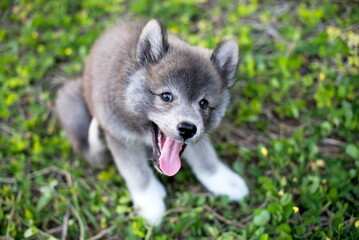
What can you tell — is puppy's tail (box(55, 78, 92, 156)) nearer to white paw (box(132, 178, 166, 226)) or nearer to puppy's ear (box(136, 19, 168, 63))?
white paw (box(132, 178, 166, 226))

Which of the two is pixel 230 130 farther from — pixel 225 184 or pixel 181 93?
pixel 181 93

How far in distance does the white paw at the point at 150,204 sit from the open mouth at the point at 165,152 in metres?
0.75

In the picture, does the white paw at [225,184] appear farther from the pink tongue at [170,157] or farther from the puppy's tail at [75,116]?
the puppy's tail at [75,116]

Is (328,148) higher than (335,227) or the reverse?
higher

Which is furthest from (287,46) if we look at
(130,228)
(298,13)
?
(130,228)

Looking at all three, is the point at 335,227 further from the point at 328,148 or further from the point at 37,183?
the point at 37,183

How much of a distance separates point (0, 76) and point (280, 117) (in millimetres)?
3783

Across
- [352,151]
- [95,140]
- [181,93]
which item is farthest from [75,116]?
[352,151]

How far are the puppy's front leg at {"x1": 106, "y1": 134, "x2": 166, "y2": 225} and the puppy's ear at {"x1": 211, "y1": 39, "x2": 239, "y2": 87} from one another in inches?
45.0

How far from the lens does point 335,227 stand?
3.42m

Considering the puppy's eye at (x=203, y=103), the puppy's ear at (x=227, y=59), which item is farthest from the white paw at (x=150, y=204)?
the puppy's ear at (x=227, y=59)

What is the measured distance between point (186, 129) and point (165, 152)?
416 mm

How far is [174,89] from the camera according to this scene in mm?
3201

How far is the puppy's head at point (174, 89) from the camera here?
10.3 ft
